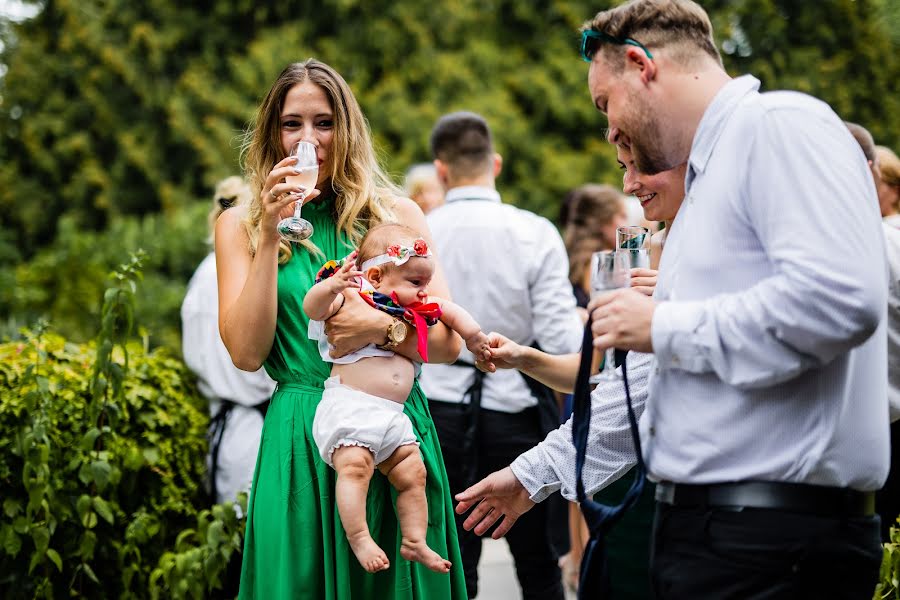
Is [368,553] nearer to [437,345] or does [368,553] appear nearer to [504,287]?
[437,345]

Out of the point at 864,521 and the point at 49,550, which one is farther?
the point at 49,550

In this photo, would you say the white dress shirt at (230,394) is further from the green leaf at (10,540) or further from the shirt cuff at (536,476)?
the shirt cuff at (536,476)

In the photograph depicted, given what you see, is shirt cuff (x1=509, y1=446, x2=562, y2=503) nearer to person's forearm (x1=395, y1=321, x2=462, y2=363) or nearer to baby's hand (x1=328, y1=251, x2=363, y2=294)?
person's forearm (x1=395, y1=321, x2=462, y2=363)

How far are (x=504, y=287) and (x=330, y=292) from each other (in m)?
2.17

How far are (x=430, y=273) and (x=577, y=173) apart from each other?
41.7ft

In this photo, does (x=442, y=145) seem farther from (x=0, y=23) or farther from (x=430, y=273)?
(x=0, y=23)

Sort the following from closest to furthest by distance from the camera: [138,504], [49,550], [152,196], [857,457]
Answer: [857,457] < [49,550] < [138,504] < [152,196]

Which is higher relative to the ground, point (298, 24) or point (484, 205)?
point (298, 24)

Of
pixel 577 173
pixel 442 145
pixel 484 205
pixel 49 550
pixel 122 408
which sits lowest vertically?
pixel 49 550

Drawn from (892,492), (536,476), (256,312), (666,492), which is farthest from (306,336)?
(892,492)

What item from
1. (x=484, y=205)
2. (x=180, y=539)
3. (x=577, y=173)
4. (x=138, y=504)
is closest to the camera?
(x=180, y=539)

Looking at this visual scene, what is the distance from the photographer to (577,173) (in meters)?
15.4

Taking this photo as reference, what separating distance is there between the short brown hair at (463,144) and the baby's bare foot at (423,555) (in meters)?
2.68

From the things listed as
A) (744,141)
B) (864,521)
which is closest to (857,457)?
(864,521)
